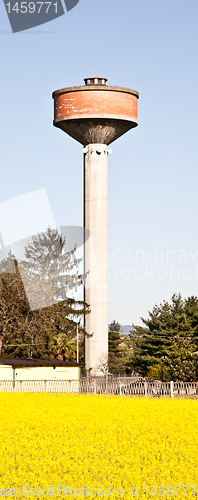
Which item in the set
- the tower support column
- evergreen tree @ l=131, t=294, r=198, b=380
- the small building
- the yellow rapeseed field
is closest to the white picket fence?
the small building

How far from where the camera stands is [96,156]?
7962 cm

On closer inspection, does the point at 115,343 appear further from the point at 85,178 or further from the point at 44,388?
the point at 44,388

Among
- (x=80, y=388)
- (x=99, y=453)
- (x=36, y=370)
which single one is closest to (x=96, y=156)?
(x=36, y=370)

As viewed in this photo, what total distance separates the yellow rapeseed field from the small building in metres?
26.4

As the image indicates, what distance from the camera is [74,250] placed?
9900 cm

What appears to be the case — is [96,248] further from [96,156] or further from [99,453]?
[99,453]

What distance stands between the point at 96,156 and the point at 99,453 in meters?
64.6

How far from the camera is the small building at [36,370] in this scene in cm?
5309

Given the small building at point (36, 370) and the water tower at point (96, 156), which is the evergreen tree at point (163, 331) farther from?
the small building at point (36, 370)

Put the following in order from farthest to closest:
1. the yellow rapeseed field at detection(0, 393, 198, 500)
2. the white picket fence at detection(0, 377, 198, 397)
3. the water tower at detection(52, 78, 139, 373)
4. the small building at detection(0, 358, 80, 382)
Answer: the water tower at detection(52, 78, 139, 373)
the small building at detection(0, 358, 80, 382)
the white picket fence at detection(0, 377, 198, 397)
the yellow rapeseed field at detection(0, 393, 198, 500)

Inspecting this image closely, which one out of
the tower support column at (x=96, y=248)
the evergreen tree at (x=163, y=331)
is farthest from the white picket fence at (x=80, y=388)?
the evergreen tree at (x=163, y=331)

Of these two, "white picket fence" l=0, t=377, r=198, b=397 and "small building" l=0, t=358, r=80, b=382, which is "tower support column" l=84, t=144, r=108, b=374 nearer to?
"small building" l=0, t=358, r=80, b=382

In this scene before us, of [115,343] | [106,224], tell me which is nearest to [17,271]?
[106,224]

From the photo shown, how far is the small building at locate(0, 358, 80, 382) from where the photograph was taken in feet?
174
